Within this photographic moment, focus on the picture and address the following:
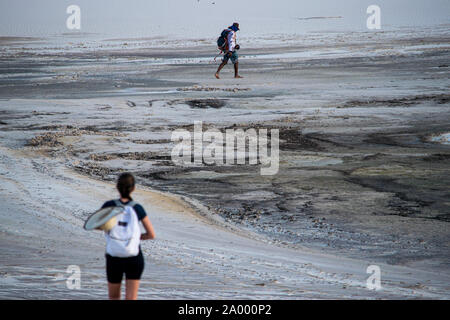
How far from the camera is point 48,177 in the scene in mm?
12250

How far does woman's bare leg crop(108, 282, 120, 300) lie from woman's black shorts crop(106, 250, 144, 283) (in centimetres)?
3

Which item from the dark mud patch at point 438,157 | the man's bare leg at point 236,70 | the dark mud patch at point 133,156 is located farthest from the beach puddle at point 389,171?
the man's bare leg at point 236,70

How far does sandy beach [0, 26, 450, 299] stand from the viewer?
7.32m

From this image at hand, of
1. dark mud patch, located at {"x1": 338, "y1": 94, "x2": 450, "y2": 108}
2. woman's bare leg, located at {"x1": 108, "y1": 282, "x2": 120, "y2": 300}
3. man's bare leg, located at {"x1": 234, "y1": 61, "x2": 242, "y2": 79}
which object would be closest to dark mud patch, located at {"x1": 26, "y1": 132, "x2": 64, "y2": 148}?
dark mud patch, located at {"x1": 338, "y1": 94, "x2": 450, "y2": 108}

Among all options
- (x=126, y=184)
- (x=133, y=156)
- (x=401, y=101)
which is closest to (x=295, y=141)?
(x=133, y=156)

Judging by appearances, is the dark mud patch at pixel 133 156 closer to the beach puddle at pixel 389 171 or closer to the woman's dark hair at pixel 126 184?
the beach puddle at pixel 389 171

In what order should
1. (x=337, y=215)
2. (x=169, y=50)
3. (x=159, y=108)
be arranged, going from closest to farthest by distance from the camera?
(x=337, y=215) < (x=159, y=108) < (x=169, y=50)

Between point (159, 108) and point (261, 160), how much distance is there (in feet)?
23.1

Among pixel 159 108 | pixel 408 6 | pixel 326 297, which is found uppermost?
pixel 408 6

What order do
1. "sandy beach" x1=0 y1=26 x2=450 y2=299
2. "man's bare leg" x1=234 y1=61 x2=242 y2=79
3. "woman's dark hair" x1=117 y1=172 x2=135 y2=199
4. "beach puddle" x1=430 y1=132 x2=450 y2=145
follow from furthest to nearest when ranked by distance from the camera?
1. "man's bare leg" x1=234 y1=61 x2=242 y2=79
2. "beach puddle" x1=430 y1=132 x2=450 y2=145
3. "sandy beach" x1=0 y1=26 x2=450 y2=299
4. "woman's dark hair" x1=117 y1=172 x2=135 y2=199

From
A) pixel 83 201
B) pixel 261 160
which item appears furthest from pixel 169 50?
pixel 83 201

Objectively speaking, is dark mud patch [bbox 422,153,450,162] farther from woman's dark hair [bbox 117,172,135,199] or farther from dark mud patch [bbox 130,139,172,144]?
woman's dark hair [bbox 117,172,135,199]

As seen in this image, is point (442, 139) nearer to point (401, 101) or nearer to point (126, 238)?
point (401, 101)

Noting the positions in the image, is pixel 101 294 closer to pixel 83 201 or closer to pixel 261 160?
pixel 83 201
